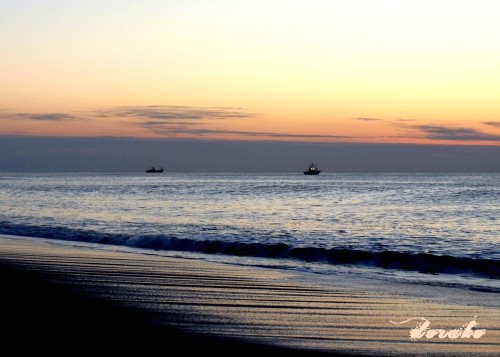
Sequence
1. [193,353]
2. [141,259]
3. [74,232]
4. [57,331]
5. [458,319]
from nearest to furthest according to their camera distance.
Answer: [193,353], [57,331], [458,319], [141,259], [74,232]

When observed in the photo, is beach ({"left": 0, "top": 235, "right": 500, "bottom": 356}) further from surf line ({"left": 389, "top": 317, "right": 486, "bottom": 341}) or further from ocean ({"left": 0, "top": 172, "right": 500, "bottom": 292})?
ocean ({"left": 0, "top": 172, "right": 500, "bottom": 292})

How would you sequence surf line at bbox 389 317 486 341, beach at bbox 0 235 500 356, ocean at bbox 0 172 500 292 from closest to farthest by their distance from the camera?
1. beach at bbox 0 235 500 356
2. surf line at bbox 389 317 486 341
3. ocean at bbox 0 172 500 292

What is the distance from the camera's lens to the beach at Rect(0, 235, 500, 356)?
776cm

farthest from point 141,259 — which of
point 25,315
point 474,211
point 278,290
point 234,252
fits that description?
point 474,211

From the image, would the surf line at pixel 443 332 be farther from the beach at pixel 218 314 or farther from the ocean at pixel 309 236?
the ocean at pixel 309 236

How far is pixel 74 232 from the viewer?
29609 mm

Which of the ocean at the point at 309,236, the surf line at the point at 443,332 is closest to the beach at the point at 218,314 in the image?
the surf line at the point at 443,332

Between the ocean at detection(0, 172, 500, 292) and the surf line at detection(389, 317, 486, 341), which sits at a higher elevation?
the surf line at detection(389, 317, 486, 341)

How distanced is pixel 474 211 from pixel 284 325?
3541cm

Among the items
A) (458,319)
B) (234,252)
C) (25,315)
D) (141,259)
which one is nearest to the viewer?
(25,315)

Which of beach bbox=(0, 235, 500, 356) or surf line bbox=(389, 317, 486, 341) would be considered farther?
surf line bbox=(389, 317, 486, 341)

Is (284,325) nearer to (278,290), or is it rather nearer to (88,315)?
(88,315)

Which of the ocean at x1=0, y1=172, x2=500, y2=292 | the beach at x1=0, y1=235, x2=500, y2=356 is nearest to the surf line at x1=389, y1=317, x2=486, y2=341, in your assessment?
the beach at x1=0, y1=235, x2=500, y2=356

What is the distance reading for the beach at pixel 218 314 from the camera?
7.76 m
